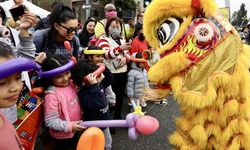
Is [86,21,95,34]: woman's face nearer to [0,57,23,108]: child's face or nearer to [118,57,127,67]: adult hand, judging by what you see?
[118,57,127,67]: adult hand

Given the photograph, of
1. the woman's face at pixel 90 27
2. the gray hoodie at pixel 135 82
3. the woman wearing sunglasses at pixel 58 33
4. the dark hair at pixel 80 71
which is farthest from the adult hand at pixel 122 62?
the dark hair at pixel 80 71

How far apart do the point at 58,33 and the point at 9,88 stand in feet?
4.26

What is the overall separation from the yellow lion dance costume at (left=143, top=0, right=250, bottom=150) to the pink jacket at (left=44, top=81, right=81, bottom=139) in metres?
0.64

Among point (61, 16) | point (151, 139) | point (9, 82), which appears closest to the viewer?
point (9, 82)

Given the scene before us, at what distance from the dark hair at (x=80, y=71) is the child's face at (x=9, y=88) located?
996 mm

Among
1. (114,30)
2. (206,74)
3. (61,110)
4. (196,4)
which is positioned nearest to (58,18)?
(61,110)

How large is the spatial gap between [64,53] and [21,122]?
0.64 meters

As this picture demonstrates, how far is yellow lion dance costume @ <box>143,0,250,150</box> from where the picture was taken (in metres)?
1.64

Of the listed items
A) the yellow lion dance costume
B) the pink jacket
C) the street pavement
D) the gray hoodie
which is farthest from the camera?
the gray hoodie

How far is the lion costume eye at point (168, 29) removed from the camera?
1.78m

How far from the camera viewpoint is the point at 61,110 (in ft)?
6.79

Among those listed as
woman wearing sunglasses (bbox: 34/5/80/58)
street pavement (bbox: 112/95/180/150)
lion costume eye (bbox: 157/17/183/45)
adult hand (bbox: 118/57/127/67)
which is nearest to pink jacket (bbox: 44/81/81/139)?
woman wearing sunglasses (bbox: 34/5/80/58)

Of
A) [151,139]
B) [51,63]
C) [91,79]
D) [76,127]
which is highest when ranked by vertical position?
[51,63]

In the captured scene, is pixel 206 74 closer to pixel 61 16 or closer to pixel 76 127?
pixel 76 127
